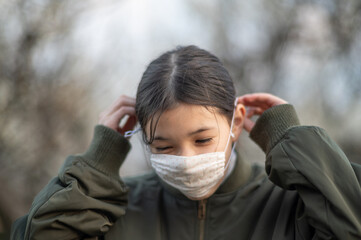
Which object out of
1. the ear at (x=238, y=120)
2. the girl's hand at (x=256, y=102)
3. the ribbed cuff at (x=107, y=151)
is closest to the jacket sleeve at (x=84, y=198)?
the ribbed cuff at (x=107, y=151)

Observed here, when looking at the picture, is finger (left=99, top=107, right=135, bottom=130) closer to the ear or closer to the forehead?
the forehead

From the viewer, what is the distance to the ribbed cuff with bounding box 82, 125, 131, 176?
1.88 m

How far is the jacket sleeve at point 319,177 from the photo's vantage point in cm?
140

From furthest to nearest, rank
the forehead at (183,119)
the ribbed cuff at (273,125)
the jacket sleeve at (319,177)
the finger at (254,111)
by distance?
the finger at (254,111) → the ribbed cuff at (273,125) → the forehead at (183,119) → the jacket sleeve at (319,177)

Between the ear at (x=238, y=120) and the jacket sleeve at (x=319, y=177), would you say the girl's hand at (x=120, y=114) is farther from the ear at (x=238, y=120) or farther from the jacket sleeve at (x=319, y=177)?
the jacket sleeve at (x=319, y=177)

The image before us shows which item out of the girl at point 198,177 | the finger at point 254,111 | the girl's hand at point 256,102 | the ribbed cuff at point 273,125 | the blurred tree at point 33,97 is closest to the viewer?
the girl at point 198,177

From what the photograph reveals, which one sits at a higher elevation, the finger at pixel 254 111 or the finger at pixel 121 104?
the finger at pixel 121 104

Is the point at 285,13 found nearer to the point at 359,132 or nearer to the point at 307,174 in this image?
the point at 359,132

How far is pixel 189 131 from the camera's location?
1646 millimetres

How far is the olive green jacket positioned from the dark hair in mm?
279

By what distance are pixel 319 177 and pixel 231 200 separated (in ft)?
1.74

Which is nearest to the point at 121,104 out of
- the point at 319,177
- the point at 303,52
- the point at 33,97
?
the point at 319,177

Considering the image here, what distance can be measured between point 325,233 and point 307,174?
25 centimetres

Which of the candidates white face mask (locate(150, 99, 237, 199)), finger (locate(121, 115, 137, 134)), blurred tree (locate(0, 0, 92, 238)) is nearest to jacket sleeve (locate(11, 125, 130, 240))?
finger (locate(121, 115, 137, 134))
